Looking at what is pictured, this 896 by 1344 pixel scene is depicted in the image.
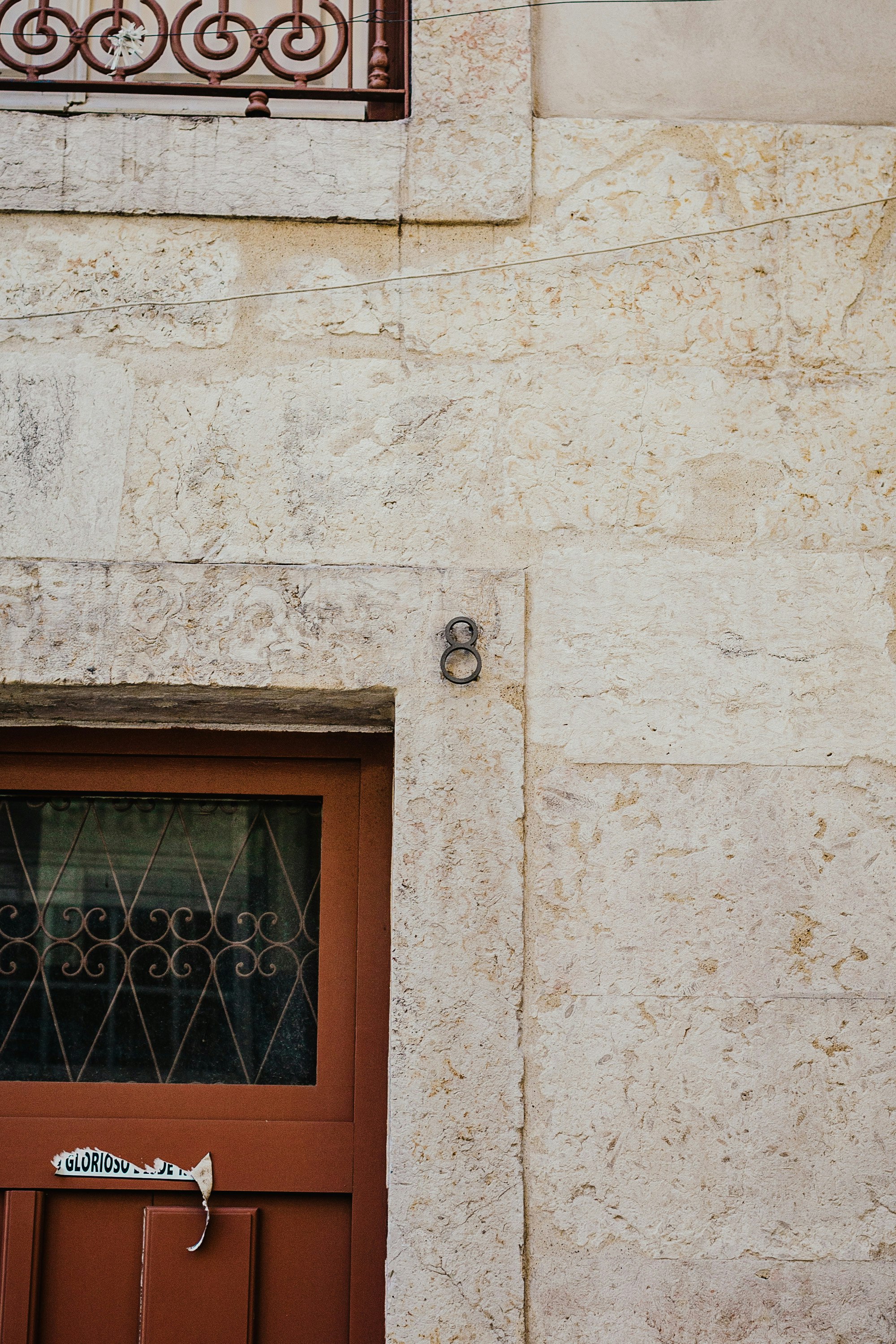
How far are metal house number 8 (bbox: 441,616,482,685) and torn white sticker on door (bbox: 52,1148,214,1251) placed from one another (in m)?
1.09

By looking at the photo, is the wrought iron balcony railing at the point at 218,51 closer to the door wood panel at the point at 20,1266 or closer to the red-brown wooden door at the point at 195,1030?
the red-brown wooden door at the point at 195,1030

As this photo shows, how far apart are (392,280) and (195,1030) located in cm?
163

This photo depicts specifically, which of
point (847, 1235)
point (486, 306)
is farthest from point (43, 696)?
point (847, 1235)

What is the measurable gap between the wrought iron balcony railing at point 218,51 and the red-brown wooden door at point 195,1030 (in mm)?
1423

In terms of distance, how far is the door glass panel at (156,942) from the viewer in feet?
7.39

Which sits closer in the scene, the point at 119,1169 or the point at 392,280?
the point at 119,1169

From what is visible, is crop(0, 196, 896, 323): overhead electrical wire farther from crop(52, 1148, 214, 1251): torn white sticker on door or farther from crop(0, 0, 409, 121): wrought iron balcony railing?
crop(52, 1148, 214, 1251): torn white sticker on door

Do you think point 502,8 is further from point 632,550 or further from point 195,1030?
point 195,1030

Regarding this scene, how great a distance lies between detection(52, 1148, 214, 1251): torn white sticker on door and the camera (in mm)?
2176

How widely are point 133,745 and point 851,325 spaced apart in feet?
5.86

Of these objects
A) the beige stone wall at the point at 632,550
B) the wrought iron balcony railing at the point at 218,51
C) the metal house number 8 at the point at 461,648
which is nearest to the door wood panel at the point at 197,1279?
A: the beige stone wall at the point at 632,550

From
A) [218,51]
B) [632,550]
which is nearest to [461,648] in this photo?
[632,550]

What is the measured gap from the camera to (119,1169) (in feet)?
7.16

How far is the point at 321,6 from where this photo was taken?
7.91 ft
